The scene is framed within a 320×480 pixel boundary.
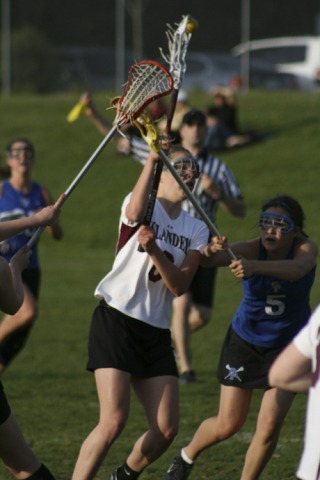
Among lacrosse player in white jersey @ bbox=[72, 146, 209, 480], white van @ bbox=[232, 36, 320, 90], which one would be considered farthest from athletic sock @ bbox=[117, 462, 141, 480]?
white van @ bbox=[232, 36, 320, 90]

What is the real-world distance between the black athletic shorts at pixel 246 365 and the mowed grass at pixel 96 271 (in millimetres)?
856

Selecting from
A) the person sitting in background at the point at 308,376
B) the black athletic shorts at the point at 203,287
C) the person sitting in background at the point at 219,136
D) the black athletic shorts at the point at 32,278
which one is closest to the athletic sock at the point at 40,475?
the person sitting in background at the point at 308,376

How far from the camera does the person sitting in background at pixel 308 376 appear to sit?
3613 mm

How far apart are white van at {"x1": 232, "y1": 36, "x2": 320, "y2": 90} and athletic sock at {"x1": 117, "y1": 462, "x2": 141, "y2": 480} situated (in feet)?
87.9

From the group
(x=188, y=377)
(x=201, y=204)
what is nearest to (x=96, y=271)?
(x=188, y=377)

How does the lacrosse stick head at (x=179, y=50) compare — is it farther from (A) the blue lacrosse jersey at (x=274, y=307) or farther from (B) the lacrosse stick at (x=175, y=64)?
(A) the blue lacrosse jersey at (x=274, y=307)

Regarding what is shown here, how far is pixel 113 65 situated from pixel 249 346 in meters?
31.8

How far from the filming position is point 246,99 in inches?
1112

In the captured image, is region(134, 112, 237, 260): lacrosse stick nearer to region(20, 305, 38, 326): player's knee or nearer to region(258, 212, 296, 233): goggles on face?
region(258, 212, 296, 233): goggles on face

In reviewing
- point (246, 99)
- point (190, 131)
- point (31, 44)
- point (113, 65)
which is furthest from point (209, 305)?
point (113, 65)

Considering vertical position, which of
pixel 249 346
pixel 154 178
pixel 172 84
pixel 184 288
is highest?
pixel 172 84

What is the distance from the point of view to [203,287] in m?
9.38

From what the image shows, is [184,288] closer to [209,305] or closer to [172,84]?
[172,84]

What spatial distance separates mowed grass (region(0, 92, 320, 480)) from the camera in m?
7.14
